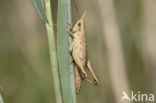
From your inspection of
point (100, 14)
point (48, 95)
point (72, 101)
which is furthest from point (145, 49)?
point (72, 101)

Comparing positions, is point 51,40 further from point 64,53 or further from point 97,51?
point 97,51

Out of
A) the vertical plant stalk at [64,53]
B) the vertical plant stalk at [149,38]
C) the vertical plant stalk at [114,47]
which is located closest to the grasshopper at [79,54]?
the vertical plant stalk at [64,53]

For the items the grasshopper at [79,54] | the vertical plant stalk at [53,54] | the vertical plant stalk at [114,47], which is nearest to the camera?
the vertical plant stalk at [53,54]

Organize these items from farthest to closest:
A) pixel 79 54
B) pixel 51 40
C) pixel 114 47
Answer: pixel 114 47, pixel 79 54, pixel 51 40

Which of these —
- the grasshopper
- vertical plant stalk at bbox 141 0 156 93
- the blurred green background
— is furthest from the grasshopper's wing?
vertical plant stalk at bbox 141 0 156 93

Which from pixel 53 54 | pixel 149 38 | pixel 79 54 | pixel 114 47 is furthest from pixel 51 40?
pixel 149 38

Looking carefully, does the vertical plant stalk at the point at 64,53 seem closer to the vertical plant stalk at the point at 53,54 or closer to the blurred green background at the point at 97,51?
the vertical plant stalk at the point at 53,54
